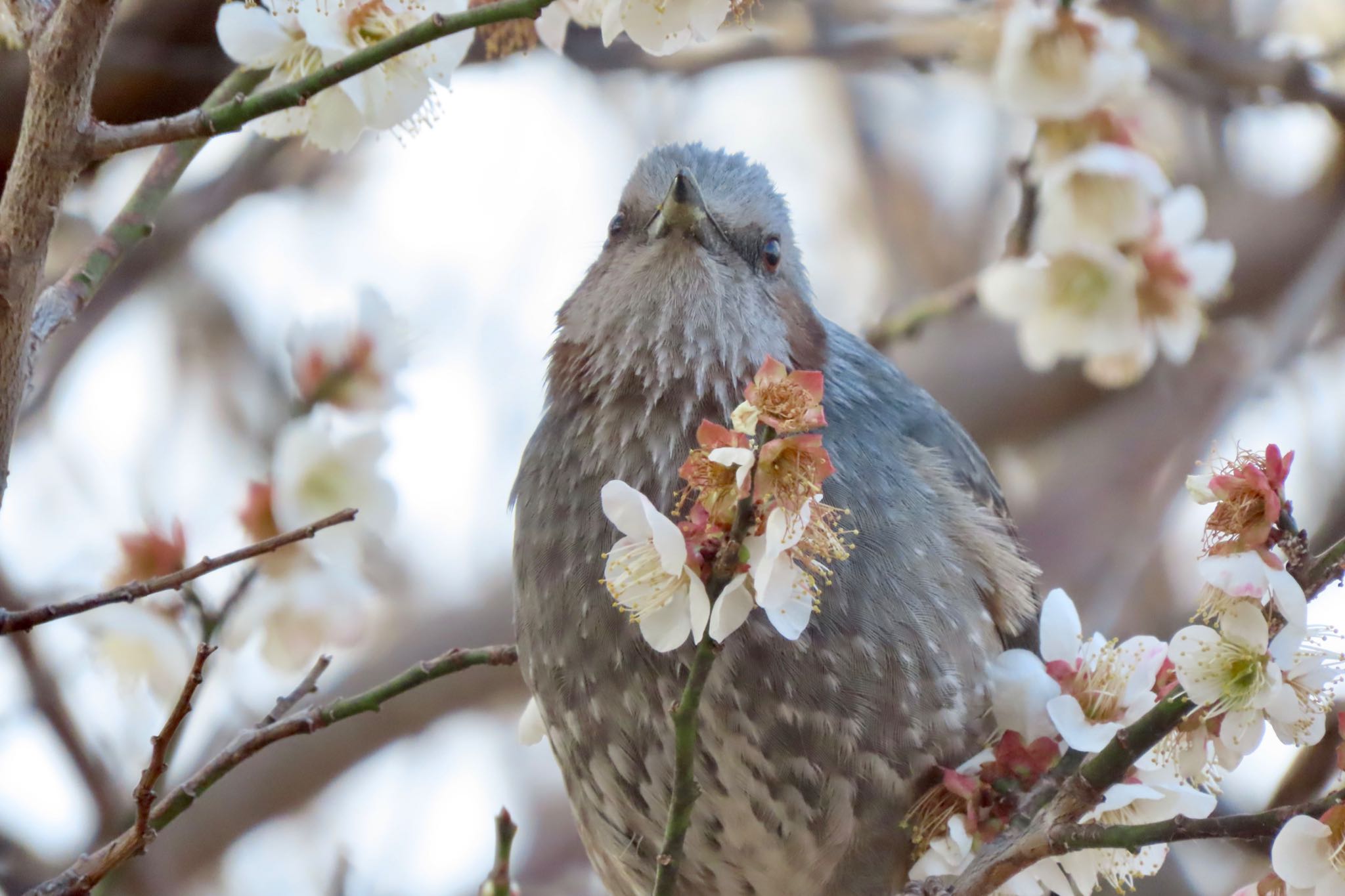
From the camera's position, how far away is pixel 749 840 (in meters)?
2.21

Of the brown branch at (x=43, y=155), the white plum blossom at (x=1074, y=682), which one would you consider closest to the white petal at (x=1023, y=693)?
the white plum blossom at (x=1074, y=682)

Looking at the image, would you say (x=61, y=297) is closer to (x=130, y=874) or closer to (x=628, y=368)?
(x=628, y=368)

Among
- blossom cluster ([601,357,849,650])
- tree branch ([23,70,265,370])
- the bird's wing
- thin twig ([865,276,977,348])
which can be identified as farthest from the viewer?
thin twig ([865,276,977,348])

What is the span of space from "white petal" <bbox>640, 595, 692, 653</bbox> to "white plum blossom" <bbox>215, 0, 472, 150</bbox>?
0.81 metres

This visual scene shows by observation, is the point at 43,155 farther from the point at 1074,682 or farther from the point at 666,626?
the point at 1074,682

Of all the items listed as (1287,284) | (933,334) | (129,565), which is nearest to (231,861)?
(129,565)

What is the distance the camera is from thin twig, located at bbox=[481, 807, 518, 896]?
1.60 metres

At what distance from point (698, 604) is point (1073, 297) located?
1606 mm

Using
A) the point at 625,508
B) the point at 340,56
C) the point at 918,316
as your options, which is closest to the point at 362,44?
the point at 340,56

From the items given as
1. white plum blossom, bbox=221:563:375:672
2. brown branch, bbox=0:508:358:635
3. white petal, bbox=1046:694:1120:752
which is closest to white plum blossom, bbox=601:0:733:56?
brown branch, bbox=0:508:358:635

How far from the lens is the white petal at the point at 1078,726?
1.76 metres

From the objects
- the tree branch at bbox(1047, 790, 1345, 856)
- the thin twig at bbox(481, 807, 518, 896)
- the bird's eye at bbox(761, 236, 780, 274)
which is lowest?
the tree branch at bbox(1047, 790, 1345, 856)

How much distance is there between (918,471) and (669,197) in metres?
0.69

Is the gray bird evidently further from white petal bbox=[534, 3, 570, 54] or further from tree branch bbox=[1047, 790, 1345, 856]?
tree branch bbox=[1047, 790, 1345, 856]
